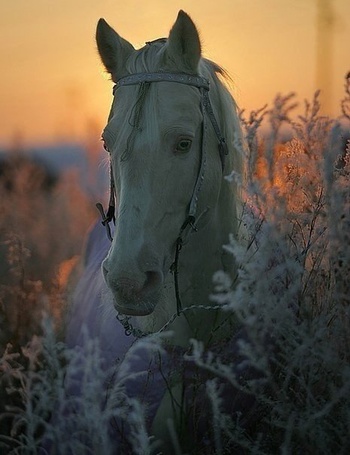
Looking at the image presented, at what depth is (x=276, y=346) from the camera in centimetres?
260

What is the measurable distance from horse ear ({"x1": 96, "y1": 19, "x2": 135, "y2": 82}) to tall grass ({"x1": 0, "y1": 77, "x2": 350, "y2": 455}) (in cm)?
79

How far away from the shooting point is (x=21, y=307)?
432 cm

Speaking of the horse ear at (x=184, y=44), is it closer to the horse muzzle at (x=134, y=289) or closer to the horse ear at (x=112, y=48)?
the horse ear at (x=112, y=48)

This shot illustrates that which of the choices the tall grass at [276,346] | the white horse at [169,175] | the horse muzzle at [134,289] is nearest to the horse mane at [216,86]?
the white horse at [169,175]

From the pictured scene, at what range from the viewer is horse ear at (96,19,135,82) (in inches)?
116

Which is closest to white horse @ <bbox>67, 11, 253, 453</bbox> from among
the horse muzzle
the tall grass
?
the horse muzzle

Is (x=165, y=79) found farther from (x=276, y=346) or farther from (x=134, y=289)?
(x=276, y=346)

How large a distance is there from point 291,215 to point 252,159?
1.10ft

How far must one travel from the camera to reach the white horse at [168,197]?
2436 mm

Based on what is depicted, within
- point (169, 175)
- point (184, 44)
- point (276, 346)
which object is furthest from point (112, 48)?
point (276, 346)

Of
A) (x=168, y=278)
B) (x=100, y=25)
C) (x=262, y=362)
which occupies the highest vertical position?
(x=100, y=25)

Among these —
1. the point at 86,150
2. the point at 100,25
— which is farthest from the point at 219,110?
the point at 86,150

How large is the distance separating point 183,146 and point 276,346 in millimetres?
884

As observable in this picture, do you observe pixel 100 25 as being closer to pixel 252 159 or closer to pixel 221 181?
pixel 221 181
